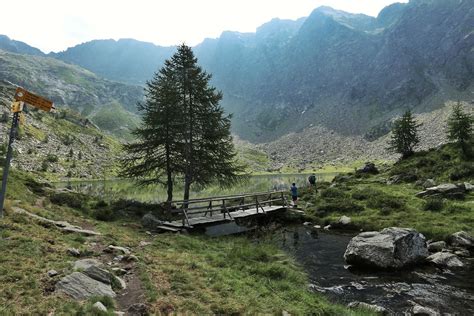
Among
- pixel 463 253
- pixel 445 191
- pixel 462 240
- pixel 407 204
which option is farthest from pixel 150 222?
pixel 445 191

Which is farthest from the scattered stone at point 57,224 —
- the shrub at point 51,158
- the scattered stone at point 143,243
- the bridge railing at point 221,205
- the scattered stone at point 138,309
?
the shrub at point 51,158

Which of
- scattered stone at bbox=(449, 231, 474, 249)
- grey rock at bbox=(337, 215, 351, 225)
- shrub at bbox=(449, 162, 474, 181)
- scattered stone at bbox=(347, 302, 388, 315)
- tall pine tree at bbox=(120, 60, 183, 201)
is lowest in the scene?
scattered stone at bbox=(347, 302, 388, 315)

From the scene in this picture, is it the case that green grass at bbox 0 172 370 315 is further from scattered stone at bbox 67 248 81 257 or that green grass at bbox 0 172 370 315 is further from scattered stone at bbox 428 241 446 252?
scattered stone at bbox 428 241 446 252

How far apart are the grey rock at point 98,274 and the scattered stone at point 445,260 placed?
1660 centimetres

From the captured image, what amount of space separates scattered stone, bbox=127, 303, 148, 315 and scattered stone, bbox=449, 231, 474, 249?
64.3 feet

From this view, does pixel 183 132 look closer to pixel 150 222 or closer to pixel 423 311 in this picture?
pixel 150 222

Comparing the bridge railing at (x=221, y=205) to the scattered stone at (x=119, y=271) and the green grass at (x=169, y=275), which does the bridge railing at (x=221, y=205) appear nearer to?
the green grass at (x=169, y=275)

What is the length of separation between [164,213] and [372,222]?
16.7 meters

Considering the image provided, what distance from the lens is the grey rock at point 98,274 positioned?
9.81 metres

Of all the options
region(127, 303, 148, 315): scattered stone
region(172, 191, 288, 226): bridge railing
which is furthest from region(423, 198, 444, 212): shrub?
region(127, 303, 148, 315): scattered stone

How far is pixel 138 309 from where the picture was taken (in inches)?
339

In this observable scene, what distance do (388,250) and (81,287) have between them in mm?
14639

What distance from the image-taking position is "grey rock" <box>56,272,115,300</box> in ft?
28.7

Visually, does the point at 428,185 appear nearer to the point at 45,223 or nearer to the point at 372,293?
the point at 372,293
